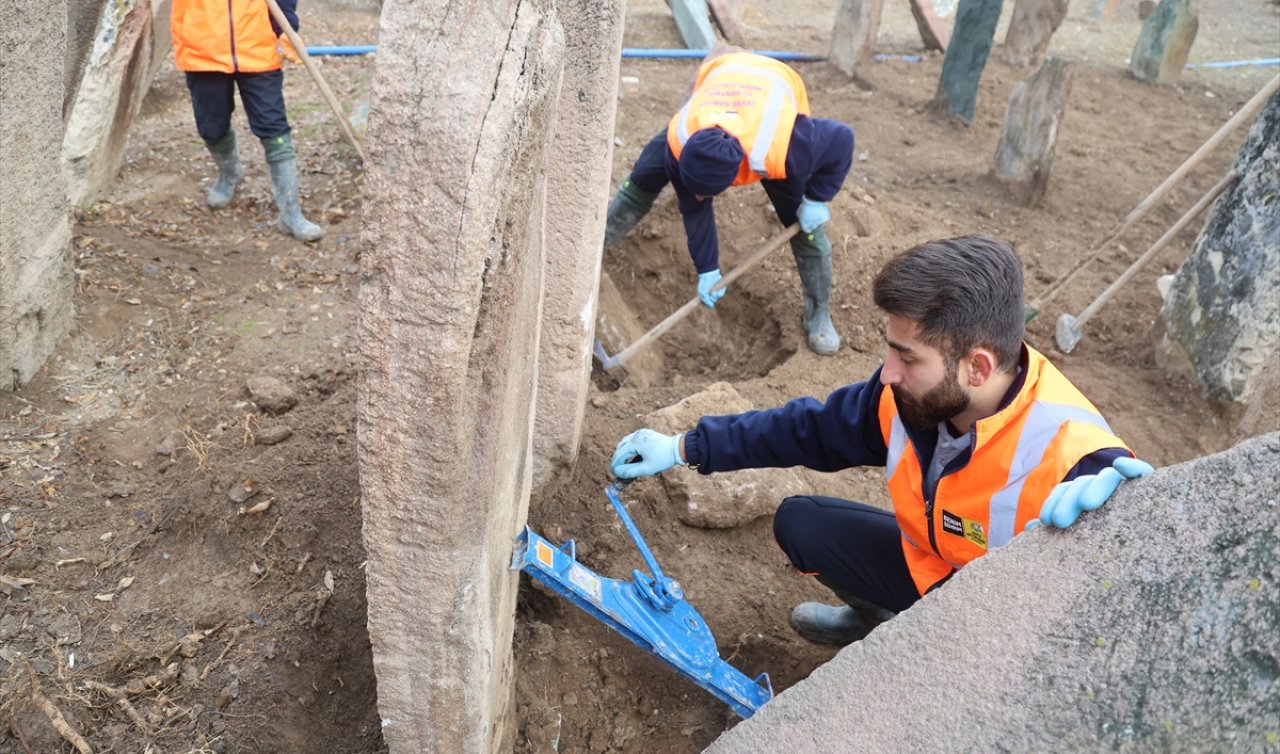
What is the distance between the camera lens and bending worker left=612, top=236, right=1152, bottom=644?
212cm

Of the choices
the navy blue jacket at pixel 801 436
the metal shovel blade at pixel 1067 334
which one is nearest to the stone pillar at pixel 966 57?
the metal shovel blade at pixel 1067 334

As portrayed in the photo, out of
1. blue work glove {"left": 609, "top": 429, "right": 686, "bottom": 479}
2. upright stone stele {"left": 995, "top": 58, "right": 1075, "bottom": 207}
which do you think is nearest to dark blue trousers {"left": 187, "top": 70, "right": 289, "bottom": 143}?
blue work glove {"left": 609, "top": 429, "right": 686, "bottom": 479}

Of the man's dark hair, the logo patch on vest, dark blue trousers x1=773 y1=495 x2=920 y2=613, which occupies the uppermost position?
the man's dark hair

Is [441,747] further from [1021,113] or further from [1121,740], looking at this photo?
[1021,113]

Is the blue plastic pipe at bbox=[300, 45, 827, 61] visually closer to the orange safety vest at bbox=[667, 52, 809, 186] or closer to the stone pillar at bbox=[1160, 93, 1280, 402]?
the orange safety vest at bbox=[667, 52, 809, 186]

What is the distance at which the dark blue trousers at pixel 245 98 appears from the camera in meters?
4.70

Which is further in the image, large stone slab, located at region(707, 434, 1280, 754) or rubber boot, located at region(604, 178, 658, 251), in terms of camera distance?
rubber boot, located at region(604, 178, 658, 251)

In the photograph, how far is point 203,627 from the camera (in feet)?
8.80

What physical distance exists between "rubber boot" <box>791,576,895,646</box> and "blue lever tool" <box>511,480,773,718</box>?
1.53 feet

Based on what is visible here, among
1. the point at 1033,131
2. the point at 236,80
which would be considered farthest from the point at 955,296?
the point at 1033,131

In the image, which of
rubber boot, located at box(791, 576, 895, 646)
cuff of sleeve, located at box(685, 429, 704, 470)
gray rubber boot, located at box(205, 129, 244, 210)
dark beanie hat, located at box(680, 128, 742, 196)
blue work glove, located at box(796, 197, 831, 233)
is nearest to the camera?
cuff of sleeve, located at box(685, 429, 704, 470)

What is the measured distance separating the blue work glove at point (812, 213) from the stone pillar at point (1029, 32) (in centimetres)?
500

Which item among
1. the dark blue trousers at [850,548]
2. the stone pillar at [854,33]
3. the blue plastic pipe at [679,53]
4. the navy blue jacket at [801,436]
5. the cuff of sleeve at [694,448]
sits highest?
the navy blue jacket at [801,436]

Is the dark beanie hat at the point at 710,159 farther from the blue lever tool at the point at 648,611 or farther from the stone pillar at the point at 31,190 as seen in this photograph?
the stone pillar at the point at 31,190
